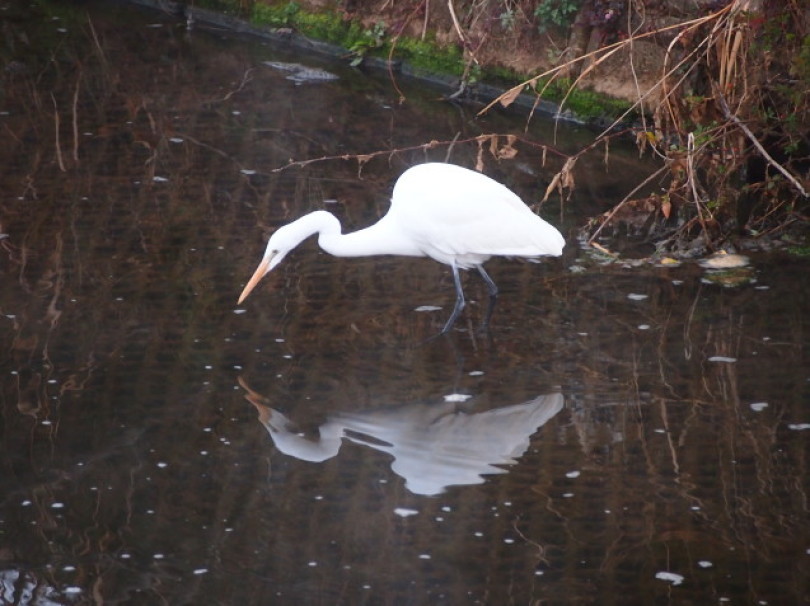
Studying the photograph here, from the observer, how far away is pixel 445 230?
5.06m

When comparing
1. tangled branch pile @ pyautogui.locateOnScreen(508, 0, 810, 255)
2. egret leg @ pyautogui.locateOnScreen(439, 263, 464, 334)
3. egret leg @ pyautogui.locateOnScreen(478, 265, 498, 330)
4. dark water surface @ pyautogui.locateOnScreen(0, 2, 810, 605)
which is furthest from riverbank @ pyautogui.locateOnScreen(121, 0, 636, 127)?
egret leg @ pyautogui.locateOnScreen(439, 263, 464, 334)

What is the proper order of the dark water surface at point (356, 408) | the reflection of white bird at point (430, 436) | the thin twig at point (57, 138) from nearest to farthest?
1. the dark water surface at point (356, 408)
2. the reflection of white bird at point (430, 436)
3. the thin twig at point (57, 138)

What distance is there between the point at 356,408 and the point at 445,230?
0.96 meters

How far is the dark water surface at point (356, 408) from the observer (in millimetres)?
3559

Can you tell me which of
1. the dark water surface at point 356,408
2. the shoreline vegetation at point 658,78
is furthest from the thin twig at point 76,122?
the shoreline vegetation at point 658,78

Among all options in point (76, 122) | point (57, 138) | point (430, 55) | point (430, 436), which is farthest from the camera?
point (430, 55)

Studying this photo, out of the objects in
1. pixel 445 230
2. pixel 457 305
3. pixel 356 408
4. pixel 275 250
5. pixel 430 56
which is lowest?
pixel 356 408

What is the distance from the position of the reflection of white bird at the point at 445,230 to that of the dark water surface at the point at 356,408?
282mm

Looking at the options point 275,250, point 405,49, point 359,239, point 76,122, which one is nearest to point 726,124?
point 359,239

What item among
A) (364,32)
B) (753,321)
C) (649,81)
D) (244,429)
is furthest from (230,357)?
(364,32)

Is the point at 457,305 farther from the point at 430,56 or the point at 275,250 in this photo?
the point at 430,56

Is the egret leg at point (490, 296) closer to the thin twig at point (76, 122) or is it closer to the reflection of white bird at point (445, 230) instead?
the reflection of white bird at point (445, 230)

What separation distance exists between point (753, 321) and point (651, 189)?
168 centimetres

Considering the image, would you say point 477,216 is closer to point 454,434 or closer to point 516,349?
point 516,349
